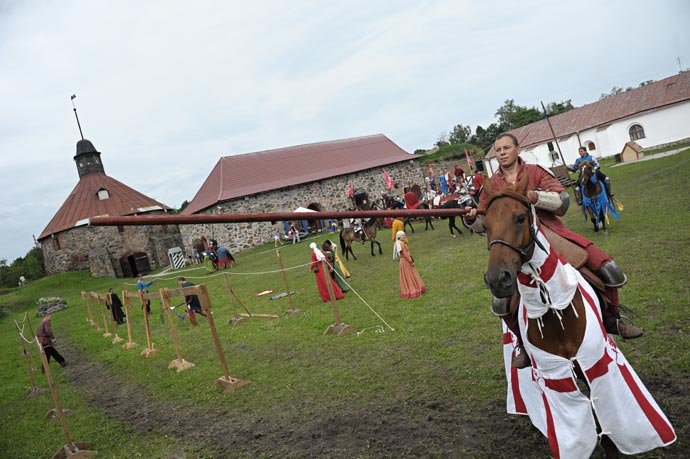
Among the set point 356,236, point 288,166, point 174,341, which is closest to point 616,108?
point 288,166

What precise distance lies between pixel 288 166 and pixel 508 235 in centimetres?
3382

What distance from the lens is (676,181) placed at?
16.4 m

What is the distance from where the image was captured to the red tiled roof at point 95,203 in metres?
35.3

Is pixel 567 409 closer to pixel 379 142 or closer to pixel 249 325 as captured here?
pixel 249 325

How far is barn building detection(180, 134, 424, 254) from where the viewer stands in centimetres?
3159

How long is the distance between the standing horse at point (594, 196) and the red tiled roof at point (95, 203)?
105ft

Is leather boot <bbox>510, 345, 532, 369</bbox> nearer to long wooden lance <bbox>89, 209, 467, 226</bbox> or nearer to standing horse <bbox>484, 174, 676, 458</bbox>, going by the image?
standing horse <bbox>484, 174, 676, 458</bbox>

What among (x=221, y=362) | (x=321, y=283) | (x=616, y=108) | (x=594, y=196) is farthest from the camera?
(x=616, y=108)

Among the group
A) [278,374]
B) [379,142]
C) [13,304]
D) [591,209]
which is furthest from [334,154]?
[278,374]

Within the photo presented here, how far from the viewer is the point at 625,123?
40.4 metres

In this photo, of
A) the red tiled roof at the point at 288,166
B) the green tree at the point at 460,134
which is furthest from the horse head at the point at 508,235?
the green tree at the point at 460,134

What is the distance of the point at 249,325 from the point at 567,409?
31.6 feet

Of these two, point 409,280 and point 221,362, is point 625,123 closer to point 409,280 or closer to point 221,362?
point 409,280

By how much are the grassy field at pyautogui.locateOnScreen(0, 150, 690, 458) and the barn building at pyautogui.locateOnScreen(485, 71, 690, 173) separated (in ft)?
86.3
